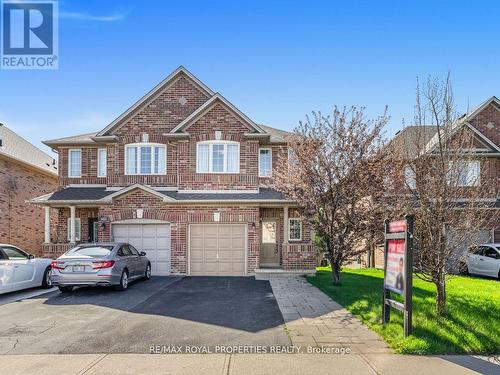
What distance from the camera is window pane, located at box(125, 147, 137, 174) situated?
18.4 m

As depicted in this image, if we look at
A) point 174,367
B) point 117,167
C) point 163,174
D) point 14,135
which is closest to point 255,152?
point 163,174

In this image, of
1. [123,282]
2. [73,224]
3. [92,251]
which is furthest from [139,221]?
[123,282]

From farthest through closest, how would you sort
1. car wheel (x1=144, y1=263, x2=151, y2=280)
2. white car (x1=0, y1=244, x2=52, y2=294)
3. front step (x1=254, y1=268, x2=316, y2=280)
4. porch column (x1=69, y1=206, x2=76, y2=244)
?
porch column (x1=69, y1=206, x2=76, y2=244) < front step (x1=254, y1=268, x2=316, y2=280) < car wheel (x1=144, y1=263, x2=151, y2=280) < white car (x1=0, y1=244, x2=52, y2=294)

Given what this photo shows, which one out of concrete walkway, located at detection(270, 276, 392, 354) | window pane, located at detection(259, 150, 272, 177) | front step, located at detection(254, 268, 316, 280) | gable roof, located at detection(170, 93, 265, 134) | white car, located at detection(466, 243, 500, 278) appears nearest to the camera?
concrete walkway, located at detection(270, 276, 392, 354)

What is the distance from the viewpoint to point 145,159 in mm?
18453

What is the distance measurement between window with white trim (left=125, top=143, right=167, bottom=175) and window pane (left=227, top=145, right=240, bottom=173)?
3.00m

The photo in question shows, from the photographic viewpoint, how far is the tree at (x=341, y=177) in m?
12.5

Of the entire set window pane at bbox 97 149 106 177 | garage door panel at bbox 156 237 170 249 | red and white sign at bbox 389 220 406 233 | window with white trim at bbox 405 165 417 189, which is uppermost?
window pane at bbox 97 149 106 177

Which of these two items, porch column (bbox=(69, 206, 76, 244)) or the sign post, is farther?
porch column (bbox=(69, 206, 76, 244))

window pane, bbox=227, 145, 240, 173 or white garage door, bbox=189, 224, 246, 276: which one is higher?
window pane, bbox=227, 145, 240, 173

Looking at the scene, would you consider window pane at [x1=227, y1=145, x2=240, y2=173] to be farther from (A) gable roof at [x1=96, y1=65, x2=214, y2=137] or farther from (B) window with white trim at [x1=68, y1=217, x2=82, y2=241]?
(B) window with white trim at [x1=68, y1=217, x2=82, y2=241]

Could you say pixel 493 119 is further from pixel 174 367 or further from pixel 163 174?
pixel 174 367

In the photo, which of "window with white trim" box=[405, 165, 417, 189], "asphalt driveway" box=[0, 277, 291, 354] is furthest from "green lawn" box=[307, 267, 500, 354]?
"window with white trim" box=[405, 165, 417, 189]

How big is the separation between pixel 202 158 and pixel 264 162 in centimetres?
310
